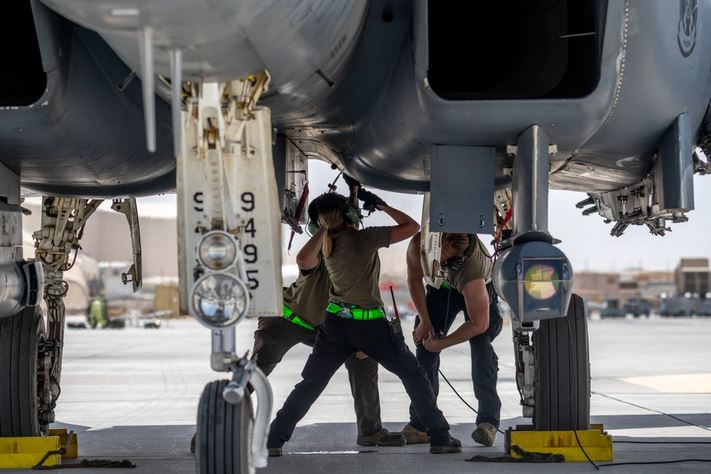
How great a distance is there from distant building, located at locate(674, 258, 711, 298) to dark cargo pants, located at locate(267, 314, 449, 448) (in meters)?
92.7

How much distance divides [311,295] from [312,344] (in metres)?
0.33

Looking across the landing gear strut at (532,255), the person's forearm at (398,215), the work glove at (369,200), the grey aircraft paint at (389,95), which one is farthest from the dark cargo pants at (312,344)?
the landing gear strut at (532,255)

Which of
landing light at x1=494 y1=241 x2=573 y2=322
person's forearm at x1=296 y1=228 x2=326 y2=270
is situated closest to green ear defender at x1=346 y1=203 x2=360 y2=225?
person's forearm at x1=296 y1=228 x2=326 y2=270

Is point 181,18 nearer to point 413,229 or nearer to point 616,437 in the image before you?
point 413,229

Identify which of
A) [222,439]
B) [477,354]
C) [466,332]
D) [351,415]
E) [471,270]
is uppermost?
[471,270]

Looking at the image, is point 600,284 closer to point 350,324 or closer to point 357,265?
→ point 357,265

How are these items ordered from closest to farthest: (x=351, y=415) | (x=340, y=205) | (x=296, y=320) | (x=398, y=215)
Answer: (x=340, y=205) → (x=398, y=215) → (x=296, y=320) → (x=351, y=415)

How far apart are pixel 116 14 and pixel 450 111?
6.85 ft

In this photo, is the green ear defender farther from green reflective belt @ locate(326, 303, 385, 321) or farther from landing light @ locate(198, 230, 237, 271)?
landing light @ locate(198, 230, 237, 271)

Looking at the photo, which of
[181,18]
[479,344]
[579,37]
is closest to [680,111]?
[579,37]

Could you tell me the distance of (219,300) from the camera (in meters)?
4.32

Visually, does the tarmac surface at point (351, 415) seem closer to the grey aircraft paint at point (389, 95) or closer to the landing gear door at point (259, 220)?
the grey aircraft paint at point (389, 95)

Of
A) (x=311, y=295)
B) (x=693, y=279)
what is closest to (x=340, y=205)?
(x=311, y=295)

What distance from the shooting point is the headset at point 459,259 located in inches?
293
